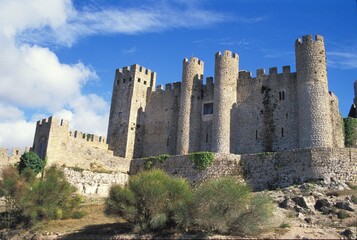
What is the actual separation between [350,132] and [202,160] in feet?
44.2

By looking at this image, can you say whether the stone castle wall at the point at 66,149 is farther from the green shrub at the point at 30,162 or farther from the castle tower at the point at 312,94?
the castle tower at the point at 312,94

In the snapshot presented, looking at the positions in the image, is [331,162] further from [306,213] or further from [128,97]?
[128,97]

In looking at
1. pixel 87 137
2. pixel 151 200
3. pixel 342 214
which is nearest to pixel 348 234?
pixel 342 214

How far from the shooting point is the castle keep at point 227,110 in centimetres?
3512

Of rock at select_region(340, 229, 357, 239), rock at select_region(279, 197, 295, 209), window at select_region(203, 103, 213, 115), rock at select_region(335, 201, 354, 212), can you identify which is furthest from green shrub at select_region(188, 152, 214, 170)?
rock at select_region(340, 229, 357, 239)

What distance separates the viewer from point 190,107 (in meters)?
41.6

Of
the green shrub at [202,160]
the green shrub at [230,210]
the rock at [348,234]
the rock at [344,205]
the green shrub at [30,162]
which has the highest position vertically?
the green shrub at [202,160]

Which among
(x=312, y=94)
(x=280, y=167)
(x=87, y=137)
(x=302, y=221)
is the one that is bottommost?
(x=302, y=221)

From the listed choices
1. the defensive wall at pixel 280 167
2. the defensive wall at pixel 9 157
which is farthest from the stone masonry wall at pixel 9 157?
the defensive wall at pixel 280 167

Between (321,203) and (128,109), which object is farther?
(128,109)

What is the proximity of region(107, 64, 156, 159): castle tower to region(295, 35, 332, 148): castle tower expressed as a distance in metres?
16.8

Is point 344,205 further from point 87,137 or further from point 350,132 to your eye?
point 87,137

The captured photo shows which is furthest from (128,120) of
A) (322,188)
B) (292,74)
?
(322,188)

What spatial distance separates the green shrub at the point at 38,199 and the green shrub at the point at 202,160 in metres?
9.88
